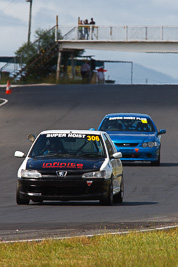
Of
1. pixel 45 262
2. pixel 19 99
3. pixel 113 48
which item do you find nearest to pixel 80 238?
pixel 45 262

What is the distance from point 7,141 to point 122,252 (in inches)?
844

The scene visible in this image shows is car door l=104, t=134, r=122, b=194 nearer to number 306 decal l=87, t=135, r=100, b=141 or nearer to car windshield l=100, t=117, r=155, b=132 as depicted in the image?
number 306 decal l=87, t=135, r=100, b=141

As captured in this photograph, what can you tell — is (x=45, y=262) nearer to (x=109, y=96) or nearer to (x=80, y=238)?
(x=80, y=238)

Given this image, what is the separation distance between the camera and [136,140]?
71.8ft

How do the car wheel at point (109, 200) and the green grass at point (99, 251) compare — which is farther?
the car wheel at point (109, 200)

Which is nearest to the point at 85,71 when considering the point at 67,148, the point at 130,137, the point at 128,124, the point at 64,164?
the point at 128,124

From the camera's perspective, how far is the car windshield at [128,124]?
2291cm

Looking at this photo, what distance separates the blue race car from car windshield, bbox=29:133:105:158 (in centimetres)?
728

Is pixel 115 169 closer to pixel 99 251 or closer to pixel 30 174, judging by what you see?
pixel 30 174

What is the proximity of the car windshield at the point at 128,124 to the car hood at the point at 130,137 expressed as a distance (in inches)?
21.2

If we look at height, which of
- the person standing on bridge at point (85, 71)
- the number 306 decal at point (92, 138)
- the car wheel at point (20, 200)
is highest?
the person standing on bridge at point (85, 71)

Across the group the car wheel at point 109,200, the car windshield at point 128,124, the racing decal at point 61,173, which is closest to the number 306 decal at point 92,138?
the car wheel at point 109,200

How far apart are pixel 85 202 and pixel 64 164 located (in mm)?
1628

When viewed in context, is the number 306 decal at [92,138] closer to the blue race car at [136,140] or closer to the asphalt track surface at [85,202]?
the asphalt track surface at [85,202]
